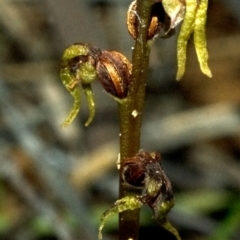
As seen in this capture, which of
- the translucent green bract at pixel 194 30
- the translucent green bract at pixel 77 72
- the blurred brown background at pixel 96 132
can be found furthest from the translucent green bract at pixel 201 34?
the blurred brown background at pixel 96 132

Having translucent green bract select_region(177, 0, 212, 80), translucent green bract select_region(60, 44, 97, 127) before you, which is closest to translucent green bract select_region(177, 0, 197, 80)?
translucent green bract select_region(177, 0, 212, 80)

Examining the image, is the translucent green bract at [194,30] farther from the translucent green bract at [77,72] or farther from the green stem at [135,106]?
the translucent green bract at [77,72]

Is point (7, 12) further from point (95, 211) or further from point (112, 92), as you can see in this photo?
point (112, 92)

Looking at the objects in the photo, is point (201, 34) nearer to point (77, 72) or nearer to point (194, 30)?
point (194, 30)

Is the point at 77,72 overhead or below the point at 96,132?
overhead

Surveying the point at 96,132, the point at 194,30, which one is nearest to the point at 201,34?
the point at 194,30
